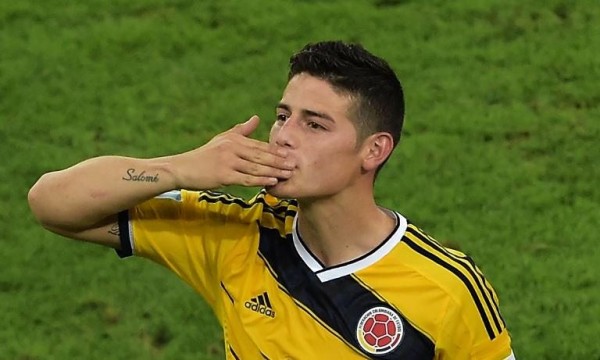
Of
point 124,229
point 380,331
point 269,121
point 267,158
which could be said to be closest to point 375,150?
point 267,158

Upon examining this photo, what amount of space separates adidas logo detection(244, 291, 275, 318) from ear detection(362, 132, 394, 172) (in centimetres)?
57

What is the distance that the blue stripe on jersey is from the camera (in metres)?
4.02

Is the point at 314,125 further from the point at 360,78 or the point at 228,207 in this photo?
the point at 228,207

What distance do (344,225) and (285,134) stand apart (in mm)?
421

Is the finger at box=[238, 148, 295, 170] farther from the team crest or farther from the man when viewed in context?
the team crest

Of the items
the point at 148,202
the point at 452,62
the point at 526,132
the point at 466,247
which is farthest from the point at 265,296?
the point at 452,62

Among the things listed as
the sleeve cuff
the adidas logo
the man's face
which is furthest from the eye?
the sleeve cuff

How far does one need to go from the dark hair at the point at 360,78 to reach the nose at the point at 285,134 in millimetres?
216

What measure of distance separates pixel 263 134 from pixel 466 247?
1689 mm

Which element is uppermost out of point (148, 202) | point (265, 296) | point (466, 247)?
point (148, 202)

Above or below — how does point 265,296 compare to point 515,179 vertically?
above

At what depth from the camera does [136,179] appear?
4.03m

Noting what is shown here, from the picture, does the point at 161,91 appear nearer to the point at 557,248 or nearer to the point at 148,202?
the point at 557,248

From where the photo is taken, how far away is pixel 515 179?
24.6ft
